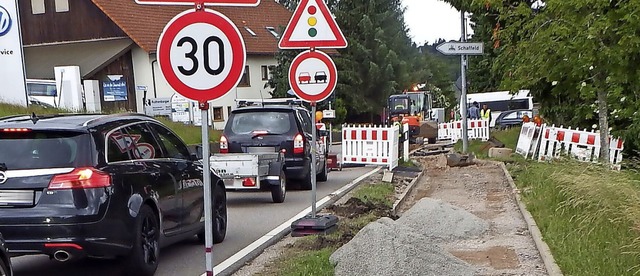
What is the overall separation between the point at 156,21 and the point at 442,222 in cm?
3953

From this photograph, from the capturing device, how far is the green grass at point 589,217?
6562 mm

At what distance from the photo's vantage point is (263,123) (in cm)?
1523

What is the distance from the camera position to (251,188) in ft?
41.9

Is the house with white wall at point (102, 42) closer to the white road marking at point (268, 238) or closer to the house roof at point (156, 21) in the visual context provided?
the house roof at point (156, 21)

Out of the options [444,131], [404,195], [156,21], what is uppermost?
[156,21]

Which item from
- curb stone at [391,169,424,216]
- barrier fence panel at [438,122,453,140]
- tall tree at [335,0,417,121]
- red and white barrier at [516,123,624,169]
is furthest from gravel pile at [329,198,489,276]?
tall tree at [335,0,417,121]

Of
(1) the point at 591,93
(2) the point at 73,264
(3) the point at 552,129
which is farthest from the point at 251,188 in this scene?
(3) the point at 552,129

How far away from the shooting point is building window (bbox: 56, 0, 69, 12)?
45.2 meters

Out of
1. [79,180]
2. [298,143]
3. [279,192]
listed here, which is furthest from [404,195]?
[79,180]

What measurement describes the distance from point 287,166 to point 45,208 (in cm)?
872

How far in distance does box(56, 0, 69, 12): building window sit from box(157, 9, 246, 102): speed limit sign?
42.7 metres

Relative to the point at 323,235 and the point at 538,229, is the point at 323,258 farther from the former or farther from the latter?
the point at 538,229

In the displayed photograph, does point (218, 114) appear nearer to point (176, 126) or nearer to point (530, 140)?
point (176, 126)

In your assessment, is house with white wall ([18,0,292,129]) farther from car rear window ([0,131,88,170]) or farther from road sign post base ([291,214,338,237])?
car rear window ([0,131,88,170])
